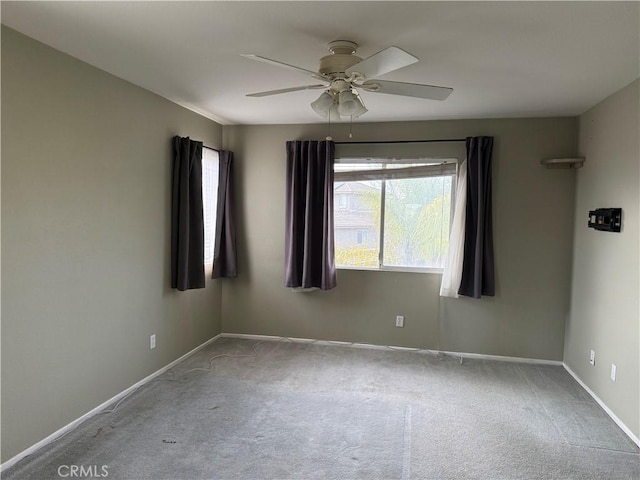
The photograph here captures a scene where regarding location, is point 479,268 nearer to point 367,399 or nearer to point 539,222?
point 539,222

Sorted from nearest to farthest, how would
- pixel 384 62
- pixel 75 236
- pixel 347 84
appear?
pixel 384 62 → pixel 347 84 → pixel 75 236

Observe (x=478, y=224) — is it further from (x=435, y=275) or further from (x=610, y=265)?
(x=610, y=265)

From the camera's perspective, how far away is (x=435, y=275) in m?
4.28

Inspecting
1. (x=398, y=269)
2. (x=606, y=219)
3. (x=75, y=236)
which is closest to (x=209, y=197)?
(x=75, y=236)

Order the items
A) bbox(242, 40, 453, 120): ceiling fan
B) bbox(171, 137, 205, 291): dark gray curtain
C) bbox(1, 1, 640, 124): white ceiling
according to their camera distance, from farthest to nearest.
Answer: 1. bbox(171, 137, 205, 291): dark gray curtain
2. bbox(242, 40, 453, 120): ceiling fan
3. bbox(1, 1, 640, 124): white ceiling

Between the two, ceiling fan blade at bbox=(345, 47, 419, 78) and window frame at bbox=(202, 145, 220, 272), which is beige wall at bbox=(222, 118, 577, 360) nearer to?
window frame at bbox=(202, 145, 220, 272)

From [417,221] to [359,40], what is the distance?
7.94 ft

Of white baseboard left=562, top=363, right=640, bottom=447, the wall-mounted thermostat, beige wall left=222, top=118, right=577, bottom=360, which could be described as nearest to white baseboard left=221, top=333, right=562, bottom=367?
beige wall left=222, top=118, right=577, bottom=360

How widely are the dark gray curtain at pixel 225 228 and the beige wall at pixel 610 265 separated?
3.41 m

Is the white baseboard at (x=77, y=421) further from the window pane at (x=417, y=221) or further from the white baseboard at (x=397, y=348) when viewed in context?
the window pane at (x=417, y=221)

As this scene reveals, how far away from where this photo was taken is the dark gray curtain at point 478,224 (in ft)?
13.1

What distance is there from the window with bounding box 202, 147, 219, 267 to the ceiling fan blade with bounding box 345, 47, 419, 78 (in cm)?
251

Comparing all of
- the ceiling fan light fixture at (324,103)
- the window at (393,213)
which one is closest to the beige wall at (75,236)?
the ceiling fan light fixture at (324,103)

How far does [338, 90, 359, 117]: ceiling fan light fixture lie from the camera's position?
7.64 ft
